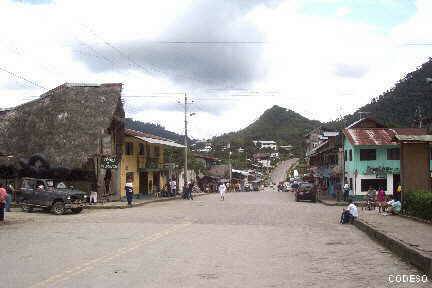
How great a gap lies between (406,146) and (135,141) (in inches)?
1058

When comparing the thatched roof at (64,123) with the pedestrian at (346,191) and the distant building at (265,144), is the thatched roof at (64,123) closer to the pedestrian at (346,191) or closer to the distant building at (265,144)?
the pedestrian at (346,191)

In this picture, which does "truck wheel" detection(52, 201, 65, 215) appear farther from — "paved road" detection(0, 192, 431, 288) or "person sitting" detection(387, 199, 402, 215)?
"person sitting" detection(387, 199, 402, 215)

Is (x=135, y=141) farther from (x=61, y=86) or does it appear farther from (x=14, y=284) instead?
(x=14, y=284)

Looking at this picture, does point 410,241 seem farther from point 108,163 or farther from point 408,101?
point 408,101

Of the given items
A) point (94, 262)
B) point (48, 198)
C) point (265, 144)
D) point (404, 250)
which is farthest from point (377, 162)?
point (265, 144)

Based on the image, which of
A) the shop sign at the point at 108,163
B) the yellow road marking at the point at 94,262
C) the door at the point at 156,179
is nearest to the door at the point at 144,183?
the door at the point at 156,179

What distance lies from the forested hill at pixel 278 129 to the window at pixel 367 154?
117086 millimetres

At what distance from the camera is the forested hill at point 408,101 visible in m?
64.2

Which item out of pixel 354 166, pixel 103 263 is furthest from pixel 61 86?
pixel 103 263

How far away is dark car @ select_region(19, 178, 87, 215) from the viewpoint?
26062 mm

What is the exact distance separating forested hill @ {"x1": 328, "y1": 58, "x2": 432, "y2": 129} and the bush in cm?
3885

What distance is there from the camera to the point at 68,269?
10008 millimetres

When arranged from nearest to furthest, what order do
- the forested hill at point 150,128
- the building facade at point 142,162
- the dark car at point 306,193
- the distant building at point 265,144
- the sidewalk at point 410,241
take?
the sidewalk at point 410,241
the building facade at point 142,162
the dark car at point 306,193
the forested hill at point 150,128
the distant building at point 265,144

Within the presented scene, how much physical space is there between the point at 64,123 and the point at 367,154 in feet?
87.3
